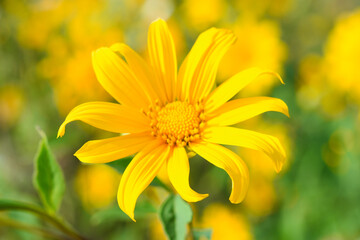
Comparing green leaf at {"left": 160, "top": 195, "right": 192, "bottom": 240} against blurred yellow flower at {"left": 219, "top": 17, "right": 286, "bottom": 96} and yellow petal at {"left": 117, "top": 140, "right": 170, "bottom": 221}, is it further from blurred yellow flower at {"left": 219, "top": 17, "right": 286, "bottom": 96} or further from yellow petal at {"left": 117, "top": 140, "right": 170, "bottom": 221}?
blurred yellow flower at {"left": 219, "top": 17, "right": 286, "bottom": 96}

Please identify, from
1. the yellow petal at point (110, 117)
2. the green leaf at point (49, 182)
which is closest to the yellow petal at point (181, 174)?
the yellow petal at point (110, 117)

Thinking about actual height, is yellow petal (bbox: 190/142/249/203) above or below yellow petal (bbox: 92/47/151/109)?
below

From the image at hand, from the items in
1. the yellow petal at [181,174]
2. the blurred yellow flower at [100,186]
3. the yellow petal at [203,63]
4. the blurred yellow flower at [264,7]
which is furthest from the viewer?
the blurred yellow flower at [264,7]

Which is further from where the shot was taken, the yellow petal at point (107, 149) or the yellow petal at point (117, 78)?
the yellow petal at point (117, 78)

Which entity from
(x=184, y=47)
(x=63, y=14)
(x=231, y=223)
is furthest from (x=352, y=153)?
(x=63, y=14)

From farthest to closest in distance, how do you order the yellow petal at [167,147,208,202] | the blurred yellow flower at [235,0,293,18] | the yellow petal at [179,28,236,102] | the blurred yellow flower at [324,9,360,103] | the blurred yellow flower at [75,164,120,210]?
the blurred yellow flower at [235,0,293,18], the blurred yellow flower at [75,164,120,210], the blurred yellow flower at [324,9,360,103], the yellow petal at [179,28,236,102], the yellow petal at [167,147,208,202]

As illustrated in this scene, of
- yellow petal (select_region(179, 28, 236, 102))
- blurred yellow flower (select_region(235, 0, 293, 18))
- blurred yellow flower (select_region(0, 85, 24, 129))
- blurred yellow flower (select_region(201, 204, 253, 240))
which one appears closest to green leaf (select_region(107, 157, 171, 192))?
yellow petal (select_region(179, 28, 236, 102))

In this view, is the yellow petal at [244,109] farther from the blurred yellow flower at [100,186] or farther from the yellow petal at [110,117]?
the blurred yellow flower at [100,186]
